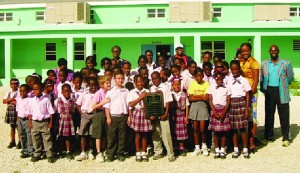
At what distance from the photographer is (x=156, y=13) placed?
821 inches

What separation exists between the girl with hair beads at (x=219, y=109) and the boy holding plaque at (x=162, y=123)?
742 millimetres

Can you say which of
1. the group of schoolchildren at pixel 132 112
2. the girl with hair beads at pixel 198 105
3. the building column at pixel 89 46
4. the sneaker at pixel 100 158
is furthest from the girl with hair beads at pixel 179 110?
the building column at pixel 89 46

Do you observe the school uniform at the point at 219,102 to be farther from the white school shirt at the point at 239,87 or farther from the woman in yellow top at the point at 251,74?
the woman in yellow top at the point at 251,74

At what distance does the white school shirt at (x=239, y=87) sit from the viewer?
6.39 meters

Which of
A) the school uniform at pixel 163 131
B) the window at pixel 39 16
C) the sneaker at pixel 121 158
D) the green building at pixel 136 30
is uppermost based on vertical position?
the window at pixel 39 16

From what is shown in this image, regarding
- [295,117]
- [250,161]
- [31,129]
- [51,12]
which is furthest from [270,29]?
[31,129]

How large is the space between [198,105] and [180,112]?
0.34 metres

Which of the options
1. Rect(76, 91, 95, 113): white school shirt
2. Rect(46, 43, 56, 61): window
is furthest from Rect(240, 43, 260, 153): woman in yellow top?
Rect(46, 43, 56, 61): window

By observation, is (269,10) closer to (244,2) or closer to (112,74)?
(244,2)

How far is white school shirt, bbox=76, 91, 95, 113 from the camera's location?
6492 mm

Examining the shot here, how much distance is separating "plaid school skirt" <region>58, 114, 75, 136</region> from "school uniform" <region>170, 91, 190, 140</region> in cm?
180

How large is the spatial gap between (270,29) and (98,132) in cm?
1344

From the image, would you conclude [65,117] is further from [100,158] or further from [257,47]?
[257,47]

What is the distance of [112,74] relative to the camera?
21.9 feet
